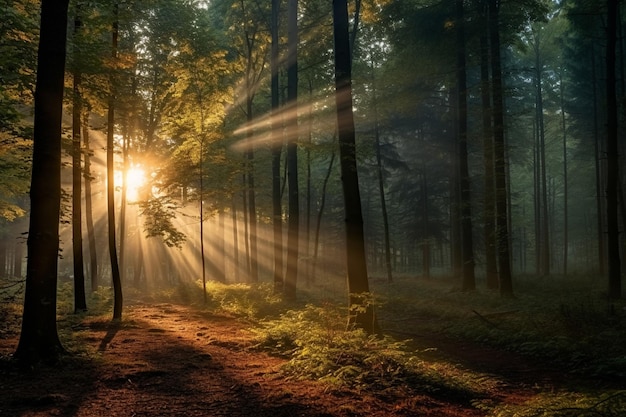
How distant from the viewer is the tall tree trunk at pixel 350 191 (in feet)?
29.0

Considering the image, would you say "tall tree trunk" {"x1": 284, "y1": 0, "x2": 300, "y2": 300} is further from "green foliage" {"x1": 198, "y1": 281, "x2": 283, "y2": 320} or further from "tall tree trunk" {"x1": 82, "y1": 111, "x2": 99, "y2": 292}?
"tall tree trunk" {"x1": 82, "y1": 111, "x2": 99, "y2": 292}

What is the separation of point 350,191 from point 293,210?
8.34 metres

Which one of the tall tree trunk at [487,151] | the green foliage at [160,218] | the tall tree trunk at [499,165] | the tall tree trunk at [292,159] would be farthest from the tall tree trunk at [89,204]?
the tall tree trunk at [487,151]

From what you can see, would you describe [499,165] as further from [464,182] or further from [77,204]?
[77,204]

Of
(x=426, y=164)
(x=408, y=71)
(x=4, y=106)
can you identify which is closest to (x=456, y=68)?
(x=408, y=71)

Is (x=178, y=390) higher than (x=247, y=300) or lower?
higher

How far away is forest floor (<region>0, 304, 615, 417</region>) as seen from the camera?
15.6 feet

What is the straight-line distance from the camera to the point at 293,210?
681 inches

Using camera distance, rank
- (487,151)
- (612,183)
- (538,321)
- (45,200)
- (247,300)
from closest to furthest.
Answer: (45,200) → (538,321) → (612,183) → (487,151) → (247,300)

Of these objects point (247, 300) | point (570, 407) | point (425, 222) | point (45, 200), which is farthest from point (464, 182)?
point (45, 200)

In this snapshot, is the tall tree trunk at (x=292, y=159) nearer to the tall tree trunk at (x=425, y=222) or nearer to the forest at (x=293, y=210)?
the forest at (x=293, y=210)

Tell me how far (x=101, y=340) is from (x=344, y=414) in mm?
6673

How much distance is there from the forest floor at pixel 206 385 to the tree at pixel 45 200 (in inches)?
16.9

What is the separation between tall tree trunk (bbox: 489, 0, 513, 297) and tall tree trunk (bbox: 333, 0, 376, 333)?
8223 mm
